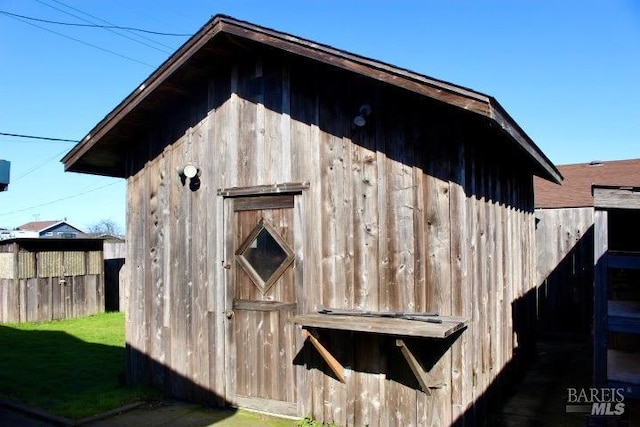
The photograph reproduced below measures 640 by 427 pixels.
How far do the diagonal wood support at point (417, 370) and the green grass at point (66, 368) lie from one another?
3.72m

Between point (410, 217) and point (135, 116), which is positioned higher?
point (135, 116)

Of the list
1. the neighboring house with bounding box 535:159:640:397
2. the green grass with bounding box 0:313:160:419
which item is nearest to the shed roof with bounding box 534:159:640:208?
the neighboring house with bounding box 535:159:640:397

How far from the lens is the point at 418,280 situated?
189 inches

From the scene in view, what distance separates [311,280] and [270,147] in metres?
1.61

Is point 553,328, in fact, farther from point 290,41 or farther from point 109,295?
point 109,295

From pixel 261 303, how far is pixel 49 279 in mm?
10439

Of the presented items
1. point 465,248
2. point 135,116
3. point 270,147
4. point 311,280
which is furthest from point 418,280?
point 135,116

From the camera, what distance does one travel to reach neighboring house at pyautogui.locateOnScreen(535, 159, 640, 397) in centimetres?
434

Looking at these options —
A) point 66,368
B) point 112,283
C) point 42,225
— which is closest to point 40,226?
point 42,225

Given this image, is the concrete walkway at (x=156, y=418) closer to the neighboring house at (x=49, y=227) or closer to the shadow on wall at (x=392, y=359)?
the shadow on wall at (x=392, y=359)

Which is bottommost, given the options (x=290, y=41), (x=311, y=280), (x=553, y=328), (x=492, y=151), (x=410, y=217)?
(x=553, y=328)

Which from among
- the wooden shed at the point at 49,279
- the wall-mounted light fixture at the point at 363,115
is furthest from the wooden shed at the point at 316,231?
the wooden shed at the point at 49,279

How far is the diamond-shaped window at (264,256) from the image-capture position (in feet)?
18.7

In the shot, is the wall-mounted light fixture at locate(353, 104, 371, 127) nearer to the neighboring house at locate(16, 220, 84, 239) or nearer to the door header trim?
the door header trim
